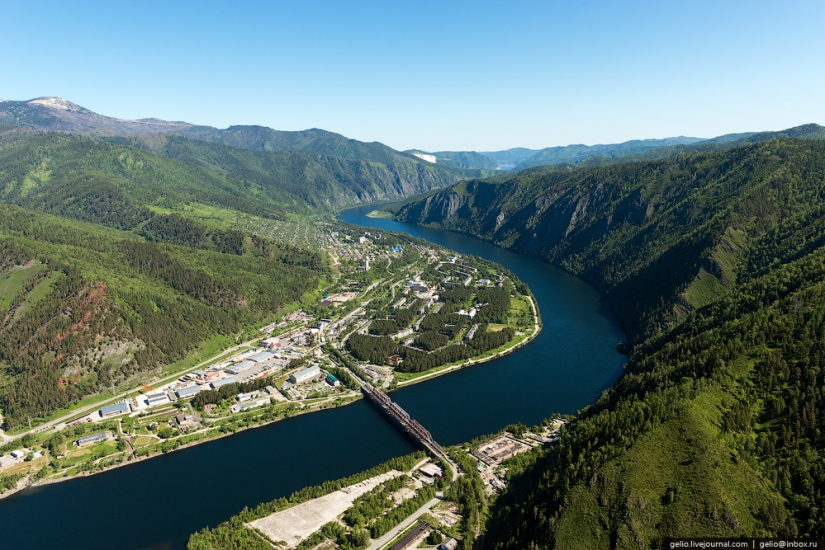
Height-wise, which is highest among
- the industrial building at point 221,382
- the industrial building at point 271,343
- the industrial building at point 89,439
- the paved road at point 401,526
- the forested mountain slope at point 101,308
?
the forested mountain slope at point 101,308

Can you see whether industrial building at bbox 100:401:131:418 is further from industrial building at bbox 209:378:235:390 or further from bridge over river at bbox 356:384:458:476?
bridge over river at bbox 356:384:458:476

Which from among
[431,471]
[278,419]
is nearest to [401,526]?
[431,471]

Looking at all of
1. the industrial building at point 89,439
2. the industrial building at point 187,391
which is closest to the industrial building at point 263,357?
the industrial building at point 187,391

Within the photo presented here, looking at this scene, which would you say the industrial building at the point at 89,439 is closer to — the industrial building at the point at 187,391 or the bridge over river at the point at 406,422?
the industrial building at the point at 187,391

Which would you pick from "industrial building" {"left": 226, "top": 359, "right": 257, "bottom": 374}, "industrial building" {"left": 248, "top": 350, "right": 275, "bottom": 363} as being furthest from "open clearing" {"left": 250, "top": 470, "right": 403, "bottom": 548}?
"industrial building" {"left": 248, "top": 350, "right": 275, "bottom": 363}

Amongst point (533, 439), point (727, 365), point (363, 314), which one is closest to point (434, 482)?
point (533, 439)

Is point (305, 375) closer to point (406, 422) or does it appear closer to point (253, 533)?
point (406, 422)
